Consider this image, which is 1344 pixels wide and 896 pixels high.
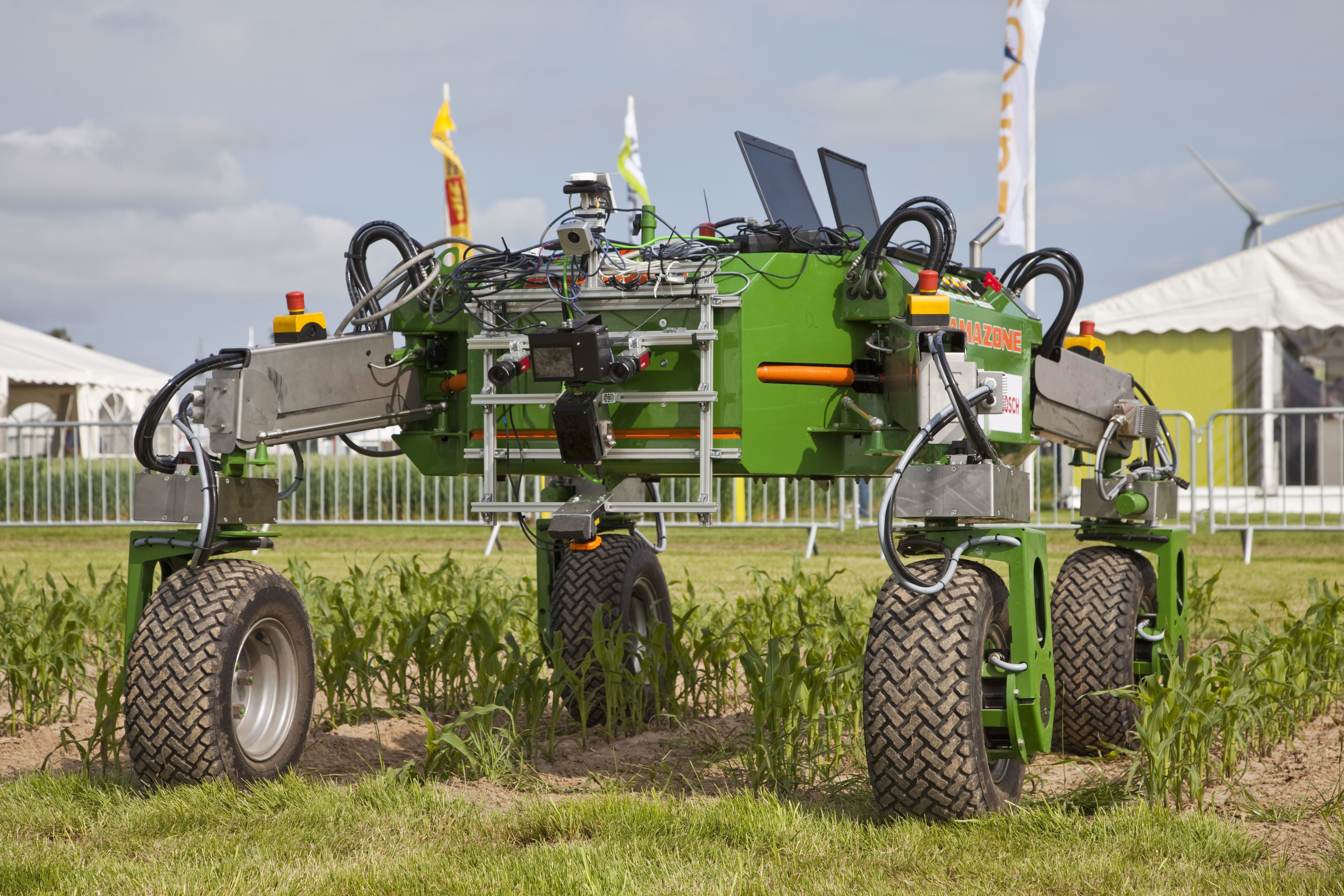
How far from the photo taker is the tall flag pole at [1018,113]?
13.3 m

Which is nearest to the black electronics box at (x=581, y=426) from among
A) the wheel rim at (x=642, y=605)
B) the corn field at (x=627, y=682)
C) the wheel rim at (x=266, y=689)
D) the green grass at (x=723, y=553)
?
the corn field at (x=627, y=682)

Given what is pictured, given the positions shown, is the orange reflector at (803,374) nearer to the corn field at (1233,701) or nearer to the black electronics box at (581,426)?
the black electronics box at (581,426)

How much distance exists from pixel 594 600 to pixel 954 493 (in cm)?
209

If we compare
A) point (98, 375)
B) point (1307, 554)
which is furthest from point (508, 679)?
point (98, 375)

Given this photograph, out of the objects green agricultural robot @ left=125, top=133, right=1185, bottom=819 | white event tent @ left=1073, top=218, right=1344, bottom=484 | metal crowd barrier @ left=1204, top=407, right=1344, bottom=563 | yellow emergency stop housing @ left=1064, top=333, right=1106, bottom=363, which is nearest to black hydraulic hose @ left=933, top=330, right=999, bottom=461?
green agricultural robot @ left=125, top=133, right=1185, bottom=819

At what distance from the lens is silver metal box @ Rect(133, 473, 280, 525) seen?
11.7ft

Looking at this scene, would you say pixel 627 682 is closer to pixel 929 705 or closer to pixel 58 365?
pixel 929 705

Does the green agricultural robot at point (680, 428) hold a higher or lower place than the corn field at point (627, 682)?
higher

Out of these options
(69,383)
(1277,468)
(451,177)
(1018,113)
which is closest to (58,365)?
(69,383)

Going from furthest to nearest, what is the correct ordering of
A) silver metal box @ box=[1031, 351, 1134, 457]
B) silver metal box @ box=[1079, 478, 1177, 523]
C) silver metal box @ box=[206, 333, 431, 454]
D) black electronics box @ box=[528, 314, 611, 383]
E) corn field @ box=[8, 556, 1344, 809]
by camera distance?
silver metal box @ box=[1079, 478, 1177, 523]
silver metal box @ box=[1031, 351, 1134, 457]
corn field @ box=[8, 556, 1344, 809]
silver metal box @ box=[206, 333, 431, 454]
black electronics box @ box=[528, 314, 611, 383]

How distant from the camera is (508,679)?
14.2 ft

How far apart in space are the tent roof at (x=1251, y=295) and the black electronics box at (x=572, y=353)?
12.9m

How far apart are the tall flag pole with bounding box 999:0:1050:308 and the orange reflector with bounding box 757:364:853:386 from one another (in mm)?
10600

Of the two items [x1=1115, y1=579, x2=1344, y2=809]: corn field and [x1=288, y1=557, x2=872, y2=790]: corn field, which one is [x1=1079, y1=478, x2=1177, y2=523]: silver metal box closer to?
[x1=1115, y1=579, x2=1344, y2=809]: corn field
